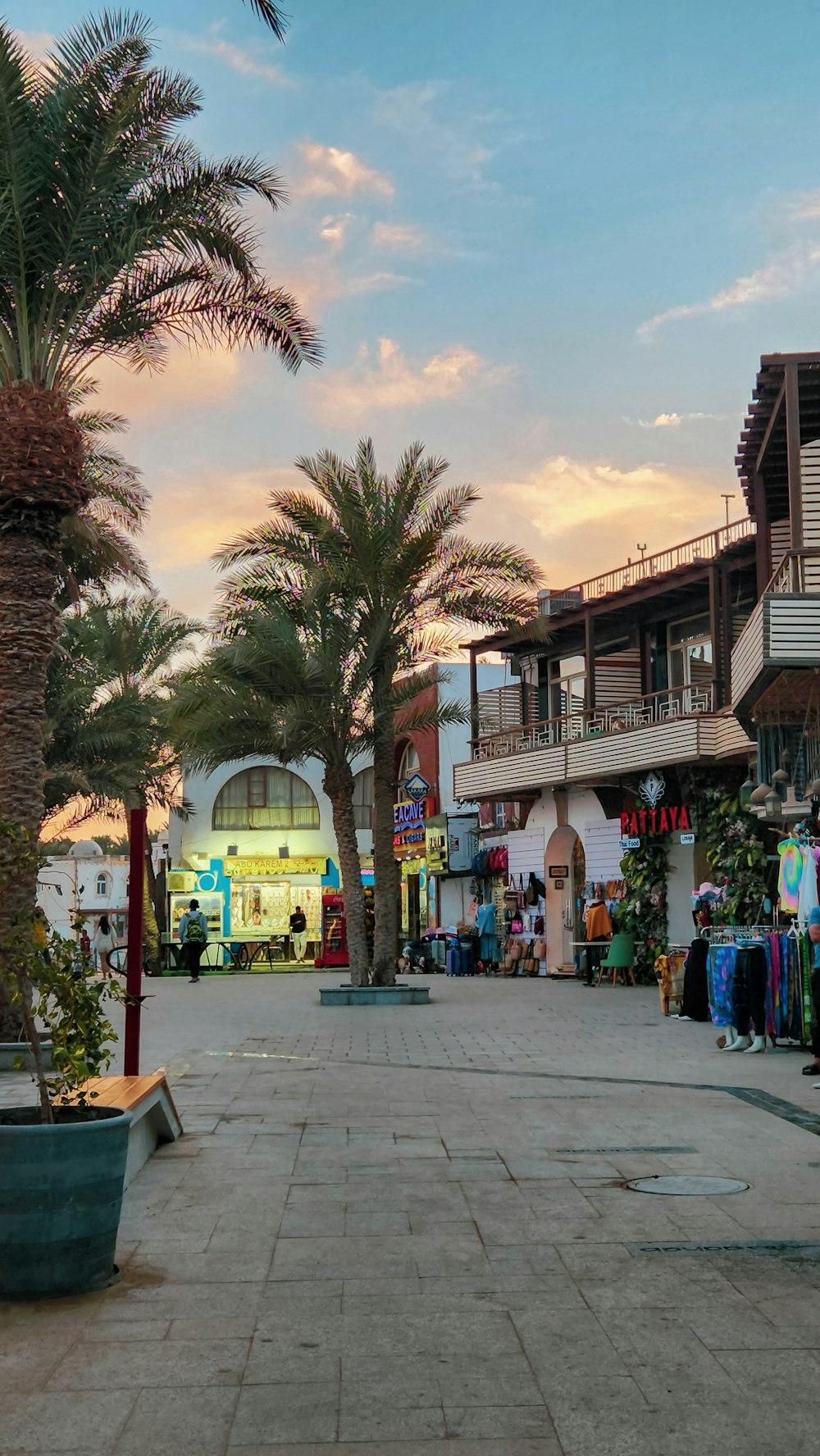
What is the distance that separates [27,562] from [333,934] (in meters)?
29.0

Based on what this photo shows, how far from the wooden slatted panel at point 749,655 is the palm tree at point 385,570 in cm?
657

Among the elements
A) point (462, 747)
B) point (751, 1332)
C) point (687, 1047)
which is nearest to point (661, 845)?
point (687, 1047)

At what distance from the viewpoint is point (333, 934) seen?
40.8m

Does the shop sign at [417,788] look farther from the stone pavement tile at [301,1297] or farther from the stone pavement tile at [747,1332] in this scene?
the stone pavement tile at [747,1332]

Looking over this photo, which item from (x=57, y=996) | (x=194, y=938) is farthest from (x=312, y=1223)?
(x=194, y=938)

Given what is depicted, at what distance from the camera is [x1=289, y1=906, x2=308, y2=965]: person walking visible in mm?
42125

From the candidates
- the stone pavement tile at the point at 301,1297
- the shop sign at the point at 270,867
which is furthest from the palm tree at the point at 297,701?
the shop sign at the point at 270,867

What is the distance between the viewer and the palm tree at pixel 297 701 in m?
23.5

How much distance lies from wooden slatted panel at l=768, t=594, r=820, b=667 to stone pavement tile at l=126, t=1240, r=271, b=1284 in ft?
34.6

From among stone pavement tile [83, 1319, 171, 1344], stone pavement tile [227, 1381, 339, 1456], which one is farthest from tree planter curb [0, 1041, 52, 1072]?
stone pavement tile [227, 1381, 339, 1456]

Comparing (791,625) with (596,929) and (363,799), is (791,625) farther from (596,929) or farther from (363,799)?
(363,799)

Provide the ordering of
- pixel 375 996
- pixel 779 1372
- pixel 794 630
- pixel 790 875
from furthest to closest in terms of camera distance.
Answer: pixel 375 996
pixel 794 630
pixel 790 875
pixel 779 1372

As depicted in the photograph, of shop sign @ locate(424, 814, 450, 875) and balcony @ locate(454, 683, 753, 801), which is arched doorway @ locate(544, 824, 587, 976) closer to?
balcony @ locate(454, 683, 753, 801)

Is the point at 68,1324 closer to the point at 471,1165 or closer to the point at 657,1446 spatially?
the point at 657,1446
